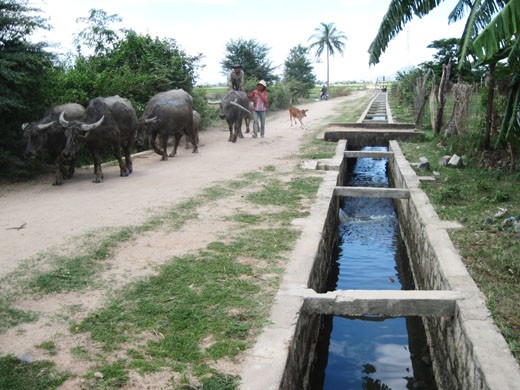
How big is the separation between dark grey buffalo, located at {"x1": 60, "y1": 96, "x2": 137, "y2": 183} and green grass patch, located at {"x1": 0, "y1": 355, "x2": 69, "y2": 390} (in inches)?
219

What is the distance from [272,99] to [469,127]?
58.2ft

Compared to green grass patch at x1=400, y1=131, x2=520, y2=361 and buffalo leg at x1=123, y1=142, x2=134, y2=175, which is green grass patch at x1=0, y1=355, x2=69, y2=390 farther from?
buffalo leg at x1=123, y1=142, x2=134, y2=175

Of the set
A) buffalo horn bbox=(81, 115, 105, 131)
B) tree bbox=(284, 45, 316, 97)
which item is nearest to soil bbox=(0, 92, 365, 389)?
buffalo horn bbox=(81, 115, 105, 131)

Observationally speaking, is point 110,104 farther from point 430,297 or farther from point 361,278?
point 430,297

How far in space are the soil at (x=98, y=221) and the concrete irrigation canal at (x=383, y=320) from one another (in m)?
0.84

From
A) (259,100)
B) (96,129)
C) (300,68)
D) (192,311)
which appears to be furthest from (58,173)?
(300,68)

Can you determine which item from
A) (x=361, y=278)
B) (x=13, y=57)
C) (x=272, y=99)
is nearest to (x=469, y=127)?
(x=361, y=278)

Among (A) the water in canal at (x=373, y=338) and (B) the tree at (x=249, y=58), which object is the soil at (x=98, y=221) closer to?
(A) the water in canal at (x=373, y=338)

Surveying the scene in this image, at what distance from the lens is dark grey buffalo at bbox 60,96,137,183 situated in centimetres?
844

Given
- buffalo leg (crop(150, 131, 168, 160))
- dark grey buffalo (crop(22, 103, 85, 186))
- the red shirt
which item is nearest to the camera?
dark grey buffalo (crop(22, 103, 85, 186))

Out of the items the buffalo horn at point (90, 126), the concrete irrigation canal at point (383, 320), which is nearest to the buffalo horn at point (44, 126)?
the buffalo horn at point (90, 126)

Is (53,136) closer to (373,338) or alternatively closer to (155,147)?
(155,147)

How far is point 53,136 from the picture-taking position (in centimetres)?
869

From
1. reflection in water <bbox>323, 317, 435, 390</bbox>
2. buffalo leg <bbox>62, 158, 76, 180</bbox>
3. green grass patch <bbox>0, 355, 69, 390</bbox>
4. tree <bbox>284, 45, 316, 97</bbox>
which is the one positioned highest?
tree <bbox>284, 45, 316, 97</bbox>
